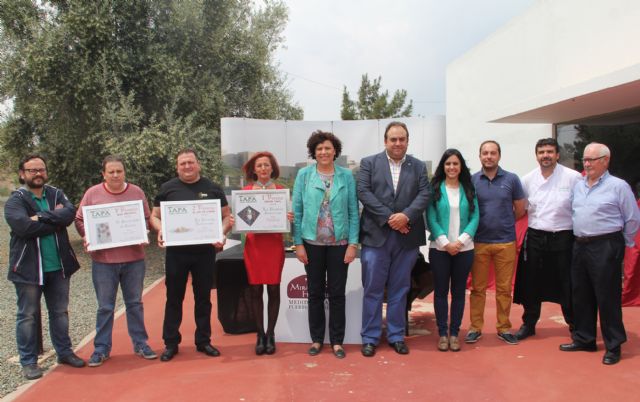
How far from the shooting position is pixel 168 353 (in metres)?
4.43

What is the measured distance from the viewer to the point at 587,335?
4.46 metres

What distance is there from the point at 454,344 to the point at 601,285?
4.42 ft

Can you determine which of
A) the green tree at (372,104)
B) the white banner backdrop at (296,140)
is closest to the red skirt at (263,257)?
the white banner backdrop at (296,140)

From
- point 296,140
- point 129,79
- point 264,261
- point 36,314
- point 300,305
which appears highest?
point 129,79

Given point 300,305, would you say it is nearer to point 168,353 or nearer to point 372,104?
point 168,353

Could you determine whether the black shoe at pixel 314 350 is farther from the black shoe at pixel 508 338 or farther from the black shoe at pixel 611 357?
the black shoe at pixel 611 357

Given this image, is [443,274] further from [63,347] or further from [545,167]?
[63,347]

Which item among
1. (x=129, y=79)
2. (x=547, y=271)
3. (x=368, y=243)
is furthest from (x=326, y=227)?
(x=129, y=79)

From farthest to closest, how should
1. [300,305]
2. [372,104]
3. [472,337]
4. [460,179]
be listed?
[372,104] < [300,305] < [472,337] < [460,179]

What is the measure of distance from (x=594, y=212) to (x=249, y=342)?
3377 mm

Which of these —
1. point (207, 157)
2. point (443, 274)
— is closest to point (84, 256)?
point (207, 157)

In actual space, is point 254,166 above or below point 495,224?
above

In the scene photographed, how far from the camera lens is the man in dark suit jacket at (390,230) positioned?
14.2 ft

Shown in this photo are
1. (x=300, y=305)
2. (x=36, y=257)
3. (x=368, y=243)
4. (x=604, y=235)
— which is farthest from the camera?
(x=300, y=305)
